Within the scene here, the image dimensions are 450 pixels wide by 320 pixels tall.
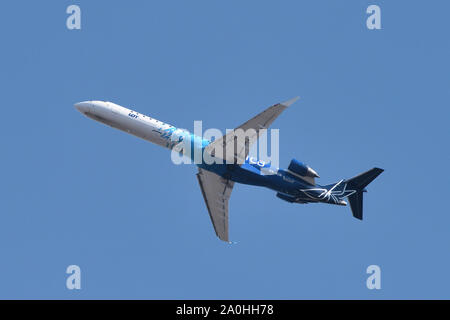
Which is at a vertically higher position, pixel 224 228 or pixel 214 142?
pixel 214 142

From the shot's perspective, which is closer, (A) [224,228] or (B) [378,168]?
(B) [378,168]

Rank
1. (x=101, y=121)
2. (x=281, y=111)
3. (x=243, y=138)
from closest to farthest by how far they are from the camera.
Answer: (x=281, y=111) < (x=243, y=138) < (x=101, y=121)

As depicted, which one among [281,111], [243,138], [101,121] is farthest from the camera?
[101,121]

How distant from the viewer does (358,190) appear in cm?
5369

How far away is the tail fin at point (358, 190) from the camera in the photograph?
53.5 meters

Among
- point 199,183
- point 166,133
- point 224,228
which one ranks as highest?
point 166,133

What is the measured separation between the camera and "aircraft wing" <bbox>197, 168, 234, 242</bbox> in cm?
5572

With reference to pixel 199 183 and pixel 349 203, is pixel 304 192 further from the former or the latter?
pixel 199 183

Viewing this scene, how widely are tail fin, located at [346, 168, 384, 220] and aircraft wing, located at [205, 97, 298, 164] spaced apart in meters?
8.98

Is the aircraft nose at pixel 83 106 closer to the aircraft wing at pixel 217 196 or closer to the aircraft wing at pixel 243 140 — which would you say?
the aircraft wing at pixel 217 196

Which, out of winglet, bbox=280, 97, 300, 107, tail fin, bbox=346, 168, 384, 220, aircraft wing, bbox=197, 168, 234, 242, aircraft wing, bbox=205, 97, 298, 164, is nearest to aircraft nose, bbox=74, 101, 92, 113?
aircraft wing, bbox=197, 168, 234, 242

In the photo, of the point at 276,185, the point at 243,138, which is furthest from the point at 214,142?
the point at 276,185

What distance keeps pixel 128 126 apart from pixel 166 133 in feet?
10.6

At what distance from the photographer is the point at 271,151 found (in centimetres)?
5356
